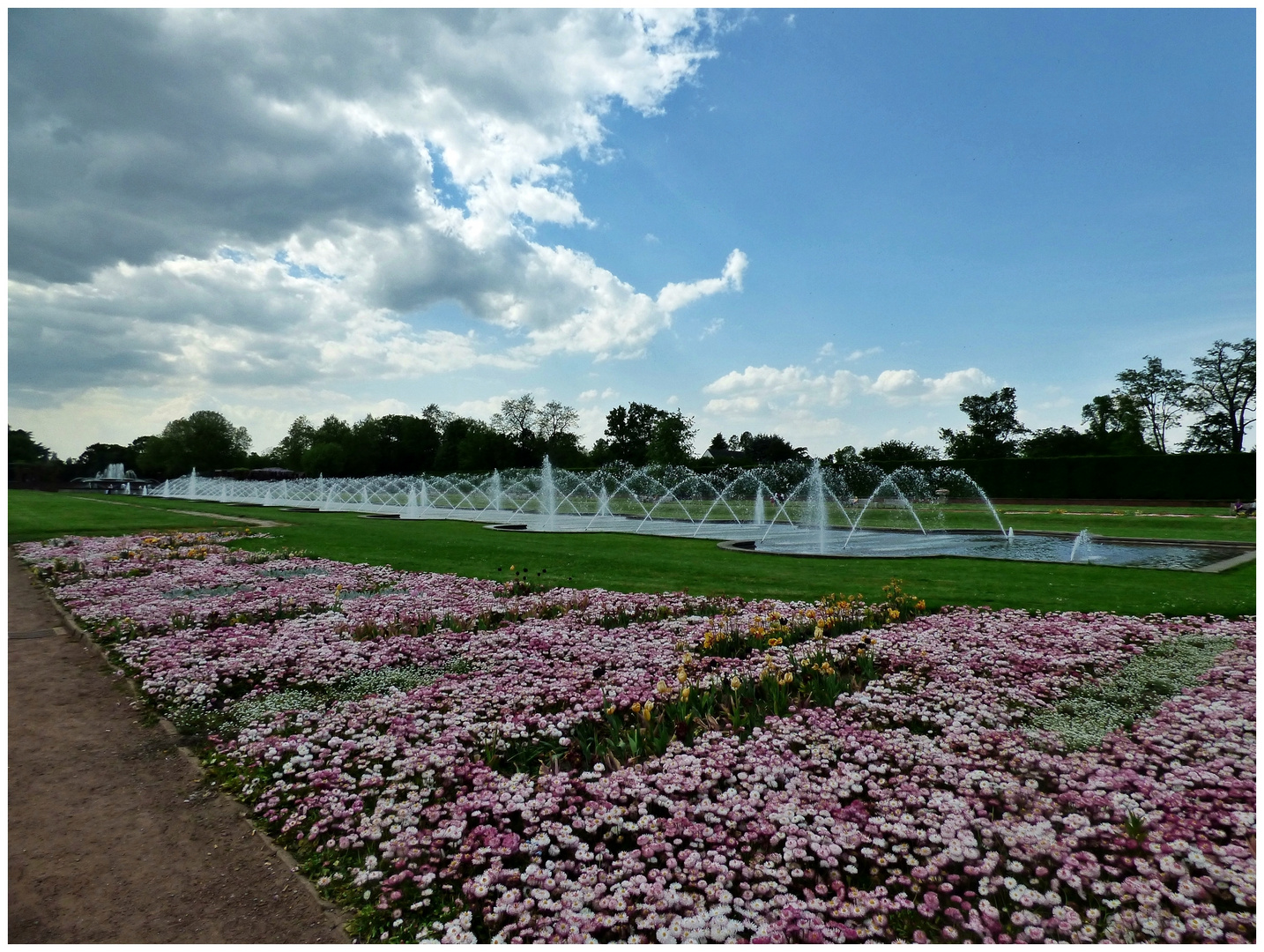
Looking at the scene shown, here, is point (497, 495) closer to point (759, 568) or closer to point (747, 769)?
point (759, 568)

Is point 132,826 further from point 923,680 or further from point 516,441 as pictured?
point 516,441

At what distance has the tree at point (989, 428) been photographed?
2938 inches

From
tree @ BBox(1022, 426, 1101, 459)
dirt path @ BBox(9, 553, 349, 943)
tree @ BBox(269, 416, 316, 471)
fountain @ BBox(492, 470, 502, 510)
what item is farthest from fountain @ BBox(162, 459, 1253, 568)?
tree @ BBox(269, 416, 316, 471)

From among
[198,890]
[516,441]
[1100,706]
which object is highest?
[516,441]

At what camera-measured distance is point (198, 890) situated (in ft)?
10.9

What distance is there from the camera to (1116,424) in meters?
64.6

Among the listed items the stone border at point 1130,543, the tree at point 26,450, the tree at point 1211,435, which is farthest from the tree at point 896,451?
the tree at point 26,450

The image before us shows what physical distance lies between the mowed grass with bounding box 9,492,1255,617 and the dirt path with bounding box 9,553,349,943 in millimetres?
7035

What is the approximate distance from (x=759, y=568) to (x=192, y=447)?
4299 inches

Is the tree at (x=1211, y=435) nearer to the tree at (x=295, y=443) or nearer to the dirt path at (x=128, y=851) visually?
the dirt path at (x=128, y=851)

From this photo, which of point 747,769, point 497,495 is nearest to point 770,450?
point 497,495

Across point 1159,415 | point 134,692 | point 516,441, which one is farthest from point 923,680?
point 516,441

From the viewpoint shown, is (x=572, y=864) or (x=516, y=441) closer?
(x=572, y=864)

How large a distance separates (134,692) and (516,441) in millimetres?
83386
